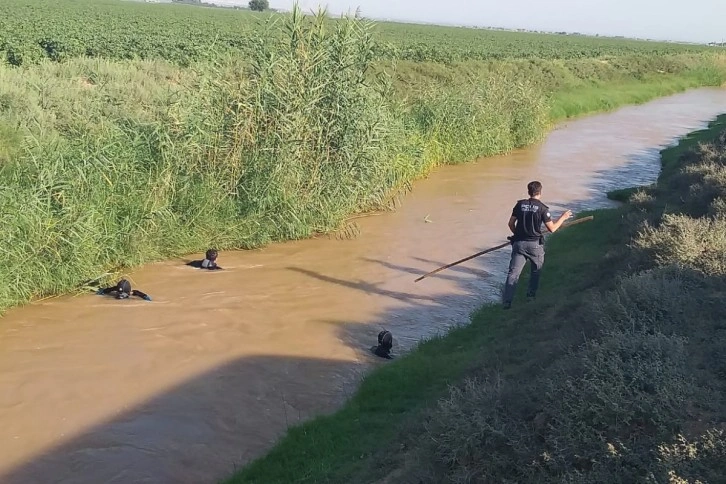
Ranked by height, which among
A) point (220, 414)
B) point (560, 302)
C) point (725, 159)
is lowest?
point (220, 414)

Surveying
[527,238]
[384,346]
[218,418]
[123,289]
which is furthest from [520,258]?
[123,289]

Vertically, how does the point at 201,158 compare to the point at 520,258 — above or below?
above

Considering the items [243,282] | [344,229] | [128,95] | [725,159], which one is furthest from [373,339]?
[128,95]

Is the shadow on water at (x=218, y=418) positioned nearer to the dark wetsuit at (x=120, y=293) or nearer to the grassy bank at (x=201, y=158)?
the dark wetsuit at (x=120, y=293)

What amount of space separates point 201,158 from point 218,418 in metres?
5.78

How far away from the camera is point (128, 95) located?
637 inches

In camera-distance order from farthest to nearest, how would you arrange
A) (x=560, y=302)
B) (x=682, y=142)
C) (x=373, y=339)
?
(x=682, y=142)
(x=373, y=339)
(x=560, y=302)

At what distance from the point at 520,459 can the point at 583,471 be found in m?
0.37

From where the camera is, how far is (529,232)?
27.0 feet

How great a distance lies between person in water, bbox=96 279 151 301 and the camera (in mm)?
9266

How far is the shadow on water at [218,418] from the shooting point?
579cm

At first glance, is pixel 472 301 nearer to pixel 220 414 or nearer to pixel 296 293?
pixel 296 293

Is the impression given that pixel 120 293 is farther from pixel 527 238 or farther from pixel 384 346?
pixel 527 238

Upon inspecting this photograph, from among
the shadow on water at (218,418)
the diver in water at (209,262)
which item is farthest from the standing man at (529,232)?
the diver in water at (209,262)
